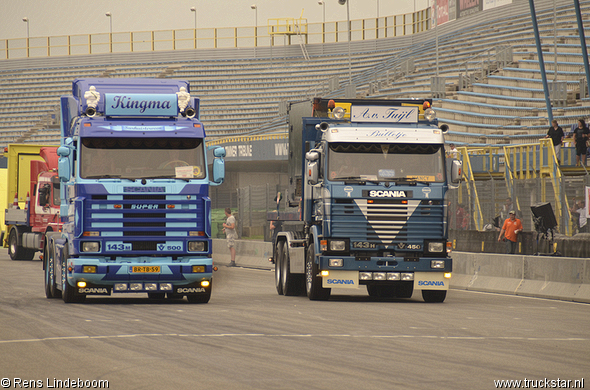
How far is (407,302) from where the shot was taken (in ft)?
58.7

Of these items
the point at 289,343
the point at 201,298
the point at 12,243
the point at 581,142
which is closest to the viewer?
the point at 289,343

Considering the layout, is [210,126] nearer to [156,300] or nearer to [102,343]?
[156,300]

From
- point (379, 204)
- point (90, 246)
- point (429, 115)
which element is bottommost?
point (90, 246)

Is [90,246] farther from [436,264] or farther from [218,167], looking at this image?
[436,264]

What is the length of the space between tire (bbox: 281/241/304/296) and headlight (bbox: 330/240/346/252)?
2087 mm

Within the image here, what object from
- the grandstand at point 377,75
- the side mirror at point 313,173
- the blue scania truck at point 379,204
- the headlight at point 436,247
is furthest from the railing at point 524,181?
the grandstand at point 377,75

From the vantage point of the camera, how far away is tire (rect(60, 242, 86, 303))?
15.9 metres

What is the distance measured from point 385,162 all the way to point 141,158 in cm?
434

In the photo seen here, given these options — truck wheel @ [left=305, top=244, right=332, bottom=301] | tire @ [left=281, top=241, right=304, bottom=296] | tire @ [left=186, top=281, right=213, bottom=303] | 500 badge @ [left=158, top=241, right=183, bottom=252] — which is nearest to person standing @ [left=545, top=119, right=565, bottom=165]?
tire @ [left=281, top=241, right=304, bottom=296]

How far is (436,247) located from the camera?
17234 mm

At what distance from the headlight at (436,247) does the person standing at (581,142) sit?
485 inches

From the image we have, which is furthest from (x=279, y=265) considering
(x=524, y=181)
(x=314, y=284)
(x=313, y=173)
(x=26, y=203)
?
(x=26, y=203)

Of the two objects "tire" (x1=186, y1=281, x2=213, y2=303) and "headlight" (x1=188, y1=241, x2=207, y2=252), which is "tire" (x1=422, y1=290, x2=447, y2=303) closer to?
"tire" (x1=186, y1=281, x2=213, y2=303)

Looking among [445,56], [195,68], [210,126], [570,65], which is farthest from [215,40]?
[570,65]
